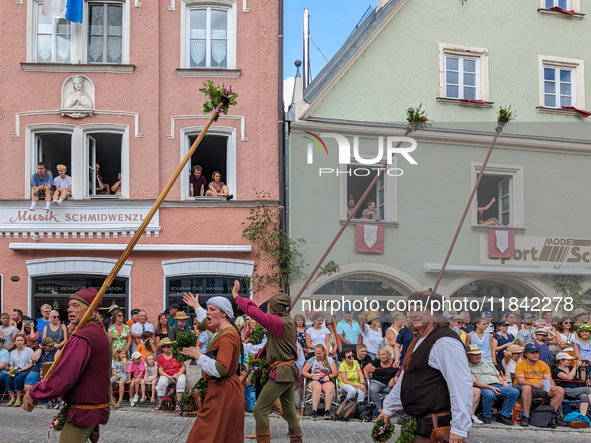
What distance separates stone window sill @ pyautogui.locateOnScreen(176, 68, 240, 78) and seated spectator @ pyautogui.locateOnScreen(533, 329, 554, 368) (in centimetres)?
872

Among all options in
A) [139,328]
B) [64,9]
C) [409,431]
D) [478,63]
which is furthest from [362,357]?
[64,9]

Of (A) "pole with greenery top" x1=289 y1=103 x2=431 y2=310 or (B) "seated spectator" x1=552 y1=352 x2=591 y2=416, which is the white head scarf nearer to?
(B) "seated spectator" x1=552 y1=352 x2=591 y2=416

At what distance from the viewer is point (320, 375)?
11477mm

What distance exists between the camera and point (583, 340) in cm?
1248

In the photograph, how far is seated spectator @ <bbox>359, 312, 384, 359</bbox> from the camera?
1265 cm

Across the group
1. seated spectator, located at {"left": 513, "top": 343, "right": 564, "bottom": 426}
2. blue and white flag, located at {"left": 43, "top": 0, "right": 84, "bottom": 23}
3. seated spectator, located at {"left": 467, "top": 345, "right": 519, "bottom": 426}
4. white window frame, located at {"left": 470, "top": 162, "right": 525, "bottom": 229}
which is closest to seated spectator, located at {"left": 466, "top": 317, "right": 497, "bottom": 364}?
seated spectator, located at {"left": 467, "top": 345, "right": 519, "bottom": 426}

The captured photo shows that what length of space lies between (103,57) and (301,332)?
27.3 ft

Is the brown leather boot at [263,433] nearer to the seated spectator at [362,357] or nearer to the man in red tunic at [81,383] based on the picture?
the man in red tunic at [81,383]

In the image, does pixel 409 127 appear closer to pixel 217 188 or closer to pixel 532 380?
pixel 217 188

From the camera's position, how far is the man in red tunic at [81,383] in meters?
5.12

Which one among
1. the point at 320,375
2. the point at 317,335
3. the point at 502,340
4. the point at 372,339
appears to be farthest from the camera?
the point at 372,339

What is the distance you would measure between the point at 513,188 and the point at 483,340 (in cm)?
544

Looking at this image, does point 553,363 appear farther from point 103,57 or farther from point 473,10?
point 103,57

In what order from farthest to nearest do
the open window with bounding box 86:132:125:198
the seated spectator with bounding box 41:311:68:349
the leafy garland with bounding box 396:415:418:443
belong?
the open window with bounding box 86:132:125:198 → the seated spectator with bounding box 41:311:68:349 → the leafy garland with bounding box 396:415:418:443
